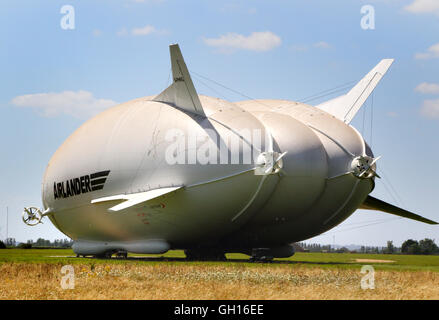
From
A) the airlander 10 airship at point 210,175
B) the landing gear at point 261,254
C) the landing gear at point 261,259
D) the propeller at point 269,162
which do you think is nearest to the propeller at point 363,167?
the airlander 10 airship at point 210,175

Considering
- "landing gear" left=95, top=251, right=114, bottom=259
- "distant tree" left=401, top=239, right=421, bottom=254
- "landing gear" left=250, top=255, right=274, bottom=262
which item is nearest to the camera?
"landing gear" left=250, top=255, right=274, bottom=262

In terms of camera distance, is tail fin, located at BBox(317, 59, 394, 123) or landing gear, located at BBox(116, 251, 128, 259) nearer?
landing gear, located at BBox(116, 251, 128, 259)

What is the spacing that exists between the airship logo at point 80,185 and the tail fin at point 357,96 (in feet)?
55.7

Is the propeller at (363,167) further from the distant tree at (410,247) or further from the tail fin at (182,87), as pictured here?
the distant tree at (410,247)

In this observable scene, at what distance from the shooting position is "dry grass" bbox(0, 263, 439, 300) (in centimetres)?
1958

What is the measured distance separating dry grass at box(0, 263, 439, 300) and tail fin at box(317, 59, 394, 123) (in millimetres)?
17480

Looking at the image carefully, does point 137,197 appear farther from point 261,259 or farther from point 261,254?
point 261,254

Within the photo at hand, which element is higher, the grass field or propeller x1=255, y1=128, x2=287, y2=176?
propeller x1=255, y1=128, x2=287, y2=176

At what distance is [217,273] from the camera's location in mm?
27016

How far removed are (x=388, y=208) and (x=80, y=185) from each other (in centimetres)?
2274

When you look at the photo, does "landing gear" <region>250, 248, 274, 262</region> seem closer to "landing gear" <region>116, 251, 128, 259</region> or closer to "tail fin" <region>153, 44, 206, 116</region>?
"landing gear" <region>116, 251, 128, 259</region>

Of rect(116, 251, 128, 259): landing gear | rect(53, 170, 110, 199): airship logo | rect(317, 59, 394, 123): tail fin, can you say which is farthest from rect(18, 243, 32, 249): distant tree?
rect(317, 59, 394, 123): tail fin

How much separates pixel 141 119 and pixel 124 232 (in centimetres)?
733

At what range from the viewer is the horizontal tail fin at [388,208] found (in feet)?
154
